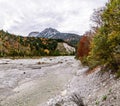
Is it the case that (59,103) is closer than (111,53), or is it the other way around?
(59,103)

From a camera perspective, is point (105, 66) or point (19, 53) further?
point (19, 53)

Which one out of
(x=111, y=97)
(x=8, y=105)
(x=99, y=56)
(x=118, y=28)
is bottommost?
(x=8, y=105)

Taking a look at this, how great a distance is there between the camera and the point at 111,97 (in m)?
18.9

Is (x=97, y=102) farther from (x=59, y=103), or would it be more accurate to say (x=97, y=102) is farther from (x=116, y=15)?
(x=116, y=15)

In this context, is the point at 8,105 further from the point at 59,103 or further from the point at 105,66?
the point at 105,66

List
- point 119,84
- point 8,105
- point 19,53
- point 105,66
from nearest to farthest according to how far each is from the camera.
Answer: point 119,84
point 8,105
point 105,66
point 19,53

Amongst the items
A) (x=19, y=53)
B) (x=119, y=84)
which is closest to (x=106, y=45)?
(x=119, y=84)

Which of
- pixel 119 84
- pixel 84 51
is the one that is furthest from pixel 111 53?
pixel 84 51

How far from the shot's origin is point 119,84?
21156mm

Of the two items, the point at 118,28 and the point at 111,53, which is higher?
the point at 118,28

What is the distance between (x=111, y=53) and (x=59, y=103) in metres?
9.49

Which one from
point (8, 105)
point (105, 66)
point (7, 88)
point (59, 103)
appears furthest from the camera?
point (7, 88)

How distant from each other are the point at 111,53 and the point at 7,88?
55.4 ft

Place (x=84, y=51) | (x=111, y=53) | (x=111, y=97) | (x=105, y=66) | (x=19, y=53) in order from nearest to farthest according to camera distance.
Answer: (x=111, y=97) < (x=111, y=53) < (x=105, y=66) < (x=84, y=51) < (x=19, y=53)
